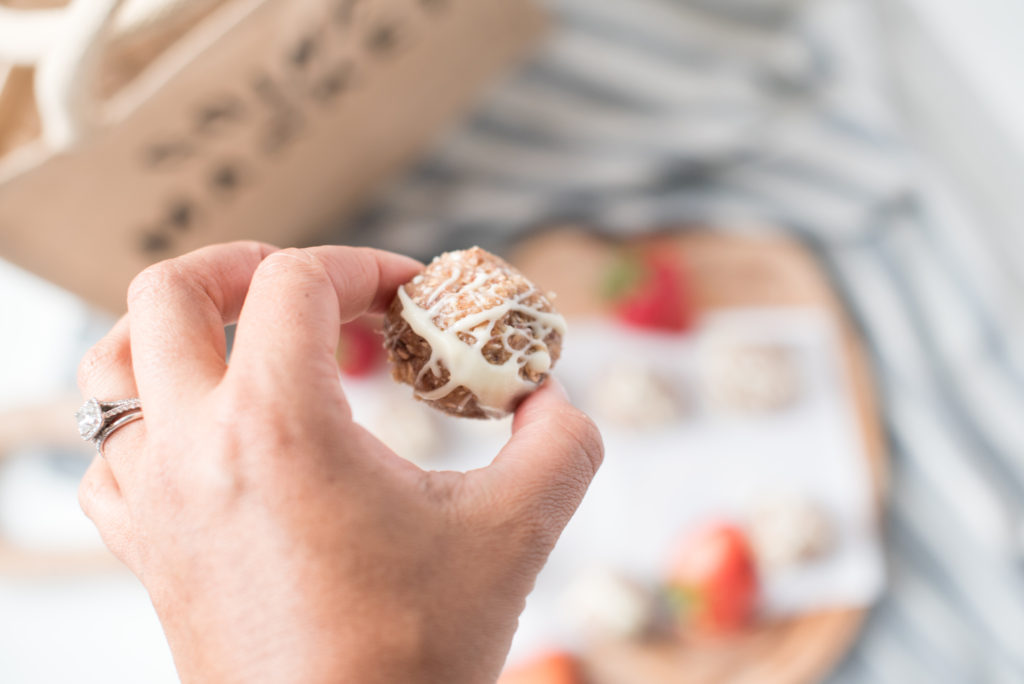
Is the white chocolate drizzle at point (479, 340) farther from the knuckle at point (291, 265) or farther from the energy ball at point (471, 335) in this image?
the knuckle at point (291, 265)

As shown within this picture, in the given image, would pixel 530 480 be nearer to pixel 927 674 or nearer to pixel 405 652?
pixel 405 652

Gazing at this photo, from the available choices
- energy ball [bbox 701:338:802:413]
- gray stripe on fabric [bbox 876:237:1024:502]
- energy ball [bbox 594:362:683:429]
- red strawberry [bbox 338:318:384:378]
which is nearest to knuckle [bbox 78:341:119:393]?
red strawberry [bbox 338:318:384:378]

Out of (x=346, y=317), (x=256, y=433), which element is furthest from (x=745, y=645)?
(x=256, y=433)

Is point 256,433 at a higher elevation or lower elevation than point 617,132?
higher

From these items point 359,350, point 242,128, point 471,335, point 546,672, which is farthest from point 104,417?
point 546,672

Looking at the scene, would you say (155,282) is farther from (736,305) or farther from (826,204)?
(826,204)

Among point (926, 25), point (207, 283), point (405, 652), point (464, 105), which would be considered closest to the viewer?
point (405, 652)

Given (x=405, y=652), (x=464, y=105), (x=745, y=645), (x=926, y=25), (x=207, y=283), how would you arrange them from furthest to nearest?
(x=464, y=105)
(x=745, y=645)
(x=926, y=25)
(x=207, y=283)
(x=405, y=652)
